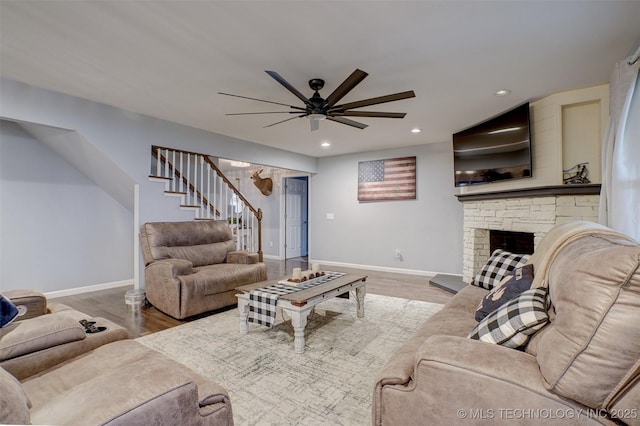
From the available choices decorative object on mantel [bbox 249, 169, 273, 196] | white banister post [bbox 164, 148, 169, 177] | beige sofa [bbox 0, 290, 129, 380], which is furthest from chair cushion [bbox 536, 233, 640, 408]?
decorative object on mantel [bbox 249, 169, 273, 196]

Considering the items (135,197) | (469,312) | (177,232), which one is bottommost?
(469,312)

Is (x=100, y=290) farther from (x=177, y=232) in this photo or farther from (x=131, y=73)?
(x=131, y=73)

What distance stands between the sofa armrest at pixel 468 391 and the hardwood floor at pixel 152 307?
2.74 meters

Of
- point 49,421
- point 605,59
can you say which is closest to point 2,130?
point 49,421

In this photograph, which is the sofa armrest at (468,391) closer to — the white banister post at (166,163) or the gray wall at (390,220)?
the white banister post at (166,163)

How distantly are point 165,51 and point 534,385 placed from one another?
3.07 meters

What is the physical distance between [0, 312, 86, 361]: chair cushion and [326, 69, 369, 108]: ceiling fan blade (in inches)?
87.8

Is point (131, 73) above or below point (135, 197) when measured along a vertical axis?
above

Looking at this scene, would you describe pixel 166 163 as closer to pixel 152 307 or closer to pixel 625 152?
pixel 152 307

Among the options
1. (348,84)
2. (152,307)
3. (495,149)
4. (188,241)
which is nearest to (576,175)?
(495,149)

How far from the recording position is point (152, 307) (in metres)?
3.79

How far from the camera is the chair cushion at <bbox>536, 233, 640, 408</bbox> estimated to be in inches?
34.7

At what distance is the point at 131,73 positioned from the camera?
2.85 meters

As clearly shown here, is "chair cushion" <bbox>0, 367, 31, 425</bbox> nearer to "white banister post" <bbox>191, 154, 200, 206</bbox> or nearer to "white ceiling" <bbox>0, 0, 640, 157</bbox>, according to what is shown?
"white ceiling" <bbox>0, 0, 640, 157</bbox>
